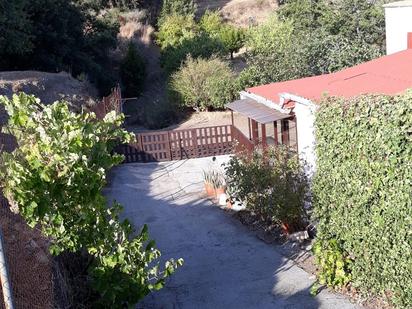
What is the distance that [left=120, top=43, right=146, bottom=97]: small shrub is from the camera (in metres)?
34.1

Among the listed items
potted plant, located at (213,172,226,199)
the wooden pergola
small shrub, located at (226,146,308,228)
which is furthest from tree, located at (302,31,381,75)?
small shrub, located at (226,146,308,228)

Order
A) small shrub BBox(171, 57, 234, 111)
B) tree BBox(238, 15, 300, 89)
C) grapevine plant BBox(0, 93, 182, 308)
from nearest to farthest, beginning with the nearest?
grapevine plant BBox(0, 93, 182, 308) → tree BBox(238, 15, 300, 89) → small shrub BBox(171, 57, 234, 111)

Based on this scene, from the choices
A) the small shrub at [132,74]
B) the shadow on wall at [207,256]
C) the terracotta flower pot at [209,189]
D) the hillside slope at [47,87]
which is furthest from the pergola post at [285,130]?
the small shrub at [132,74]

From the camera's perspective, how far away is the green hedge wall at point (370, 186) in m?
6.38

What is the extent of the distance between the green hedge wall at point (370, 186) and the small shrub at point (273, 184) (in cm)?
199

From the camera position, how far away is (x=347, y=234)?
7910mm

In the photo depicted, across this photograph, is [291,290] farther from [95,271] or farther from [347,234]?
[95,271]

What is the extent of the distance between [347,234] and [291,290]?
54.8 inches

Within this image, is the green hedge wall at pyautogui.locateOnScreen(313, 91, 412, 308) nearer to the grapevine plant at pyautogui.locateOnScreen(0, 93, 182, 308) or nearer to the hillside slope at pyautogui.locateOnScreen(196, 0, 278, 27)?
the grapevine plant at pyautogui.locateOnScreen(0, 93, 182, 308)

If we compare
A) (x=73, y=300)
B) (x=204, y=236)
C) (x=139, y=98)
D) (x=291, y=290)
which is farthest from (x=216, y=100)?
(x=73, y=300)

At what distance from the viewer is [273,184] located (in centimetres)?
1099

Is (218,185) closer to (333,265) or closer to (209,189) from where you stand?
(209,189)

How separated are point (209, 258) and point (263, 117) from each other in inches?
182

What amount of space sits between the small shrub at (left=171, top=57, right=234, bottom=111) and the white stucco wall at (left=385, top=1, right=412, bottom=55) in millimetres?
10253
